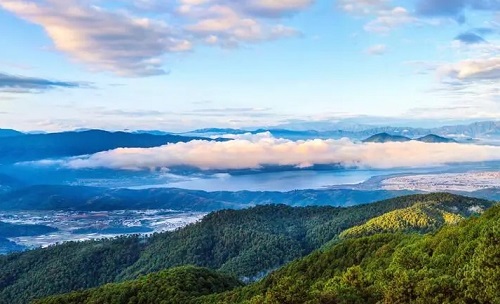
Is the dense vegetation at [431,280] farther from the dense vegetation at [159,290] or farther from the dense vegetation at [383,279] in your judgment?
the dense vegetation at [159,290]

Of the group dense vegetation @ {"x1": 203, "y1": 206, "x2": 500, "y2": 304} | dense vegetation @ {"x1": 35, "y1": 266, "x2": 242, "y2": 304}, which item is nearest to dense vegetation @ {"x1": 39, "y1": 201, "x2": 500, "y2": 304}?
dense vegetation @ {"x1": 203, "y1": 206, "x2": 500, "y2": 304}

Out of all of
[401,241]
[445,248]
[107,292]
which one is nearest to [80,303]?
[107,292]

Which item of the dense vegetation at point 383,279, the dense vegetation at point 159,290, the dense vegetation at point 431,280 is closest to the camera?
the dense vegetation at point 431,280

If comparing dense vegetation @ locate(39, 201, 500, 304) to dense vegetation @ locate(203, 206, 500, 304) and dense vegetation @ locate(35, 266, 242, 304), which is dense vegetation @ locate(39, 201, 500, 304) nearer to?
dense vegetation @ locate(203, 206, 500, 304)

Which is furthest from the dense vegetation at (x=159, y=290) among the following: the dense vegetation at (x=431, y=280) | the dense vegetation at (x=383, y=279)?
the dense vegetation at (x=431, y=280)

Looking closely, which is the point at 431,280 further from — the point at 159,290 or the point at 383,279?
the point at 159,290

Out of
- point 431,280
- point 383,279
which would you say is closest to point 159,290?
point 383,279
